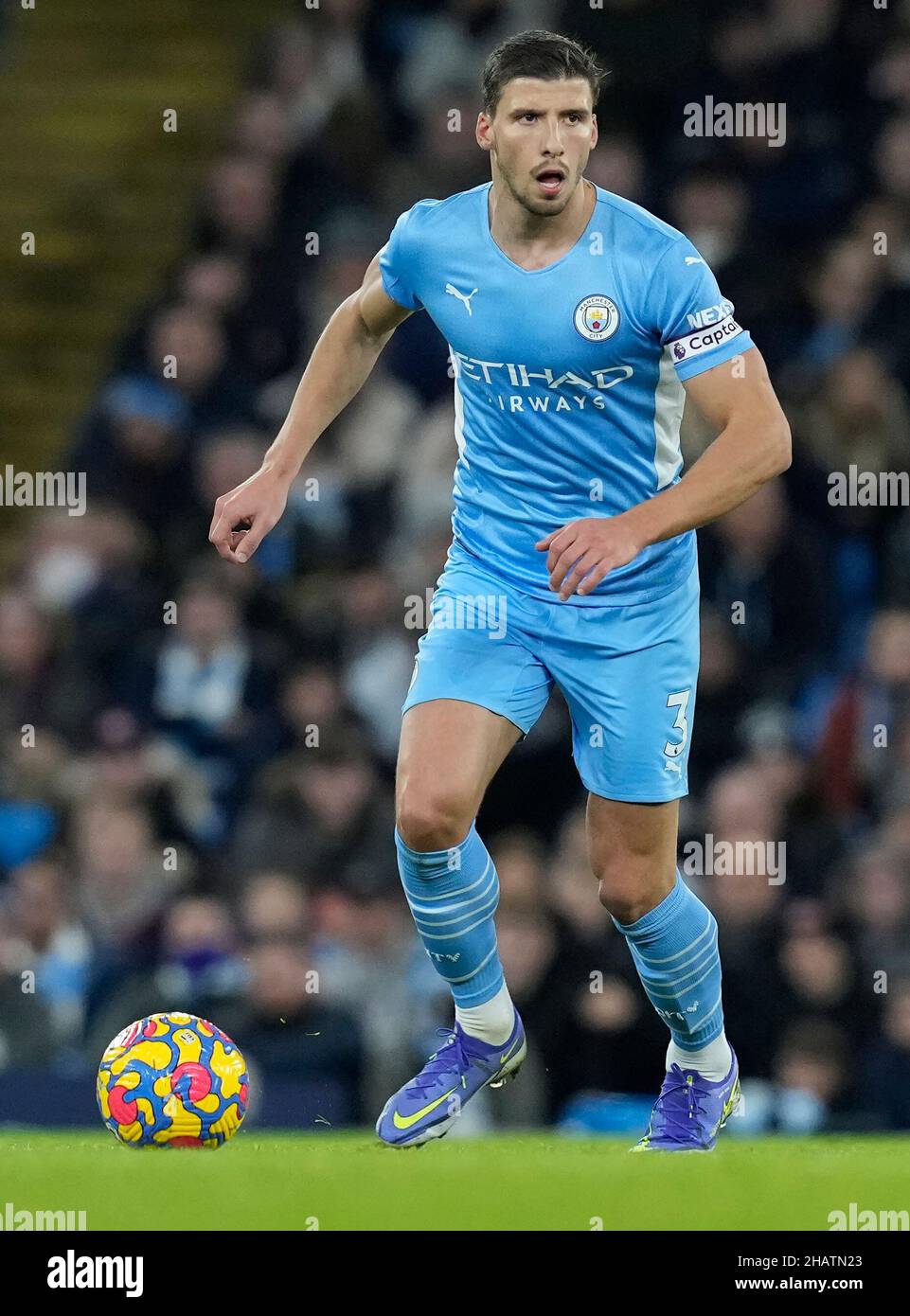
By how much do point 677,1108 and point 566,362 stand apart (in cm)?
180

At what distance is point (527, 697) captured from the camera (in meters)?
5.09

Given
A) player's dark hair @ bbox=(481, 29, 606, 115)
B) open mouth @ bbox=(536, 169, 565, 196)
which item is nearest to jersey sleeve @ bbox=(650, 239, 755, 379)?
open mouth @ bbox=(536, 169, 565, 196)

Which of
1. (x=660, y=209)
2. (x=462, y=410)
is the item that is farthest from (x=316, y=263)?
(x=462, y=410)

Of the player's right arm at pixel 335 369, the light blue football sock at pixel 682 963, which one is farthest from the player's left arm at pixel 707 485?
the light blue football sock at pixel 682 963

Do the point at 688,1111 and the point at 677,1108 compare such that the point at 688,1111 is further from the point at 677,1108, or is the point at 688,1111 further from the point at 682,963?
the point at 682,963

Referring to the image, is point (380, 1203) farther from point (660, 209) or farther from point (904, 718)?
point (660, 209)

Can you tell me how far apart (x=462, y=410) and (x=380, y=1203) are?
75.2 inches

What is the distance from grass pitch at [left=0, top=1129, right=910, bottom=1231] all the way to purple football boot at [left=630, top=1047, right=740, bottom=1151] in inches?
25.1

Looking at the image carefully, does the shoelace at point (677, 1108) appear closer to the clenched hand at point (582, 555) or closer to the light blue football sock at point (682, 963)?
the light blue football sock at point (682, 963)

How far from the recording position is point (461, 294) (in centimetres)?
511

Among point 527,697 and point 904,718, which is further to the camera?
point 904,718

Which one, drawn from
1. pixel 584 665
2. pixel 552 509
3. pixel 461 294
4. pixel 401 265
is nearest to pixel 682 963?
pixel 584 665

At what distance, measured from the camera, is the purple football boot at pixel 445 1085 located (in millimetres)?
5145

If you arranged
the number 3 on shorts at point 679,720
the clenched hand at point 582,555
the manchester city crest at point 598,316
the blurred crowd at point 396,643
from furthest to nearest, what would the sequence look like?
the blurred crowd at point 396,643, the number 3 on shorts at point 679,720, the manchester city crest at point 598,316, the clenched hand at point 582,555
